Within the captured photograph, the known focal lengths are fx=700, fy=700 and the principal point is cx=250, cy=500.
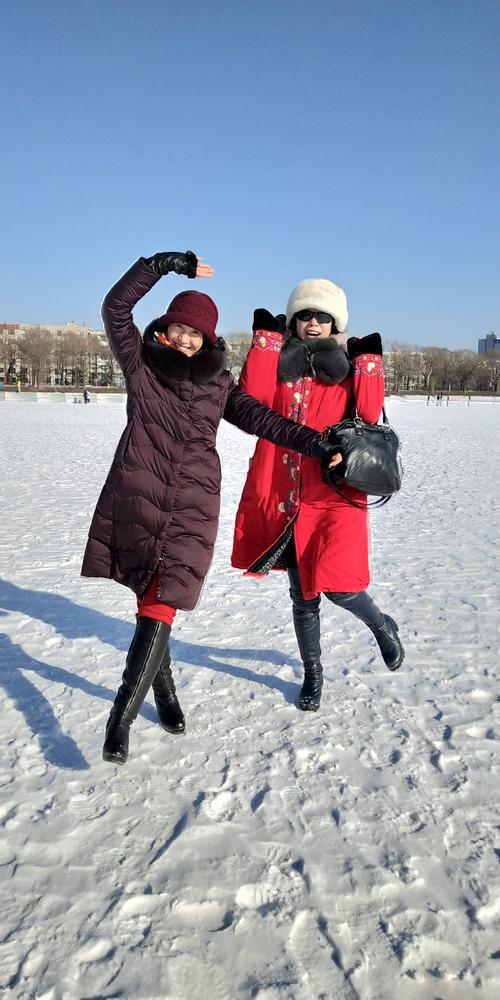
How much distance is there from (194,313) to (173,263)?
169 mm

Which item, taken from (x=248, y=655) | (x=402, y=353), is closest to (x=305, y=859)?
(x=248, y=655)

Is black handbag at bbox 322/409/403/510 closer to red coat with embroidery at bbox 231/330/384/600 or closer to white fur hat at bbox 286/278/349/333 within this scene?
red coat with embroidery at bbox 231/330/384/600

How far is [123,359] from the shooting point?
7.53 ft

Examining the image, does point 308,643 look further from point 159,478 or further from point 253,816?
point 159,478

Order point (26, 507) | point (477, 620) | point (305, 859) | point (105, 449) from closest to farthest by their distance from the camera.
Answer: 1. point (305, 859)
2. point (477, 620)
3. point (26, 507)
4. point (105, 449)

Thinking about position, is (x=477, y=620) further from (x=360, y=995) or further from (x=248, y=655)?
(x=360, y=995)

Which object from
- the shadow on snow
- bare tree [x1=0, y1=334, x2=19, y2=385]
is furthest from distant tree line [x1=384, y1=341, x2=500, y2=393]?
the shadow on snow

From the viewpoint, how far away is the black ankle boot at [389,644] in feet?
9.98

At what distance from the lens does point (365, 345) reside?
2668 millimetres

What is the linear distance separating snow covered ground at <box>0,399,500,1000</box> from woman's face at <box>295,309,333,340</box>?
1.53 meters

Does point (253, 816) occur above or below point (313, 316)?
below

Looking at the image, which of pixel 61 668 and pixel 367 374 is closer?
pixel 367 374

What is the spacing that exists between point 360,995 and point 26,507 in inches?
265

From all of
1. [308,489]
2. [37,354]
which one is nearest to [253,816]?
[308,489]
